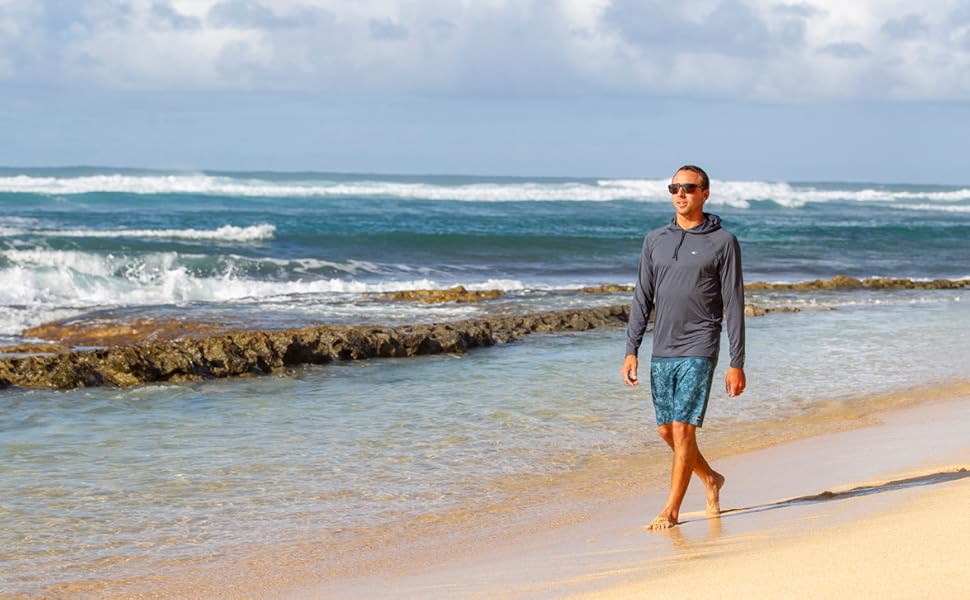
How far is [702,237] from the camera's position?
4922 mm

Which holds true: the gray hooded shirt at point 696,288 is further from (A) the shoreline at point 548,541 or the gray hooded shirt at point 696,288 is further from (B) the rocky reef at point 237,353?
(B) the rocky reef at point 237,353

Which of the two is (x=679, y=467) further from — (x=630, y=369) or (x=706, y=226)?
(x=706, y=226)

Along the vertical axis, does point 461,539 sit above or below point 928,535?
below

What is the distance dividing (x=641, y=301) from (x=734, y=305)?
0.46 meters

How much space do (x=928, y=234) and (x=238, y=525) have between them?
3749 centimetres

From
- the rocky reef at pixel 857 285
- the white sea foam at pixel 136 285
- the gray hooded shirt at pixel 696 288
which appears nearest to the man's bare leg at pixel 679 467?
the gray hooded shirt at pixel 696 288

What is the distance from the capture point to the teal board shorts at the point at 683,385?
16.2ft

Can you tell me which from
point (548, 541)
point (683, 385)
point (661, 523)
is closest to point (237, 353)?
point (548, 541)

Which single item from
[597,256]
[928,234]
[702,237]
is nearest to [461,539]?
[702,237]

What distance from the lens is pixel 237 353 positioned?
1012 cm

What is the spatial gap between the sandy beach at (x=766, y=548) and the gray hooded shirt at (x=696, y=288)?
0.83 metres

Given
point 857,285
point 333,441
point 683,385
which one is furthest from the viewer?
point 857,285

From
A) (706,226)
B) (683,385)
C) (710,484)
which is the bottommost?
(710,484)

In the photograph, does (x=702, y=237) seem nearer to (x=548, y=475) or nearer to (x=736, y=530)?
(x=736, y=530)
